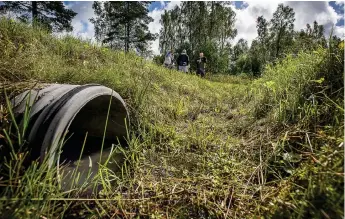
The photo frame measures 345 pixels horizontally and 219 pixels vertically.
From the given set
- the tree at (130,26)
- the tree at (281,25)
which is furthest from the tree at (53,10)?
the tree at (281,25)

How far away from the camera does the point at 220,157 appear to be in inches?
113

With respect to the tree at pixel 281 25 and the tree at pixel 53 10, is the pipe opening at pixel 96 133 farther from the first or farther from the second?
the tree at pixel 281 25

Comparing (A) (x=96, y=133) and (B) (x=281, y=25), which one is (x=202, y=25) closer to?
(B) (x=281, y=25)

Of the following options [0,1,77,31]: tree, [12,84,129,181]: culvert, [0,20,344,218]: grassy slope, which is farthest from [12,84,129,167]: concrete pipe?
[0,1,77,31]: tree

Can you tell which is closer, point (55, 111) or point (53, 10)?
point (55, 111)

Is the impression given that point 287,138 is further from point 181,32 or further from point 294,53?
point 181,32

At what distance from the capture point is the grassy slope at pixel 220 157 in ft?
5.19

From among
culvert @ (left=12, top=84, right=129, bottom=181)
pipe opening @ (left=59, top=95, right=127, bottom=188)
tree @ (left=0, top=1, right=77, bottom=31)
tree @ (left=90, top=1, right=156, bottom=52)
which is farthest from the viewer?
tree @ (left=90, top=1, right=156, bottom=52)

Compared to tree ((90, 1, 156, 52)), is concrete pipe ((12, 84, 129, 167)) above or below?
→ below

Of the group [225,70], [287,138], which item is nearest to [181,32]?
[225,70]

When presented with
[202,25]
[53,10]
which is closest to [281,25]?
[202,25]

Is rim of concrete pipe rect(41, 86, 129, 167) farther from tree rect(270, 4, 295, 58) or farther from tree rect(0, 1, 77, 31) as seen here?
tree rect(270, 4, 295, 58)

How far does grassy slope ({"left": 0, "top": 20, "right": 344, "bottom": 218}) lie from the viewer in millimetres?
1583

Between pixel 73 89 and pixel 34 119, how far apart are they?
0.45m
